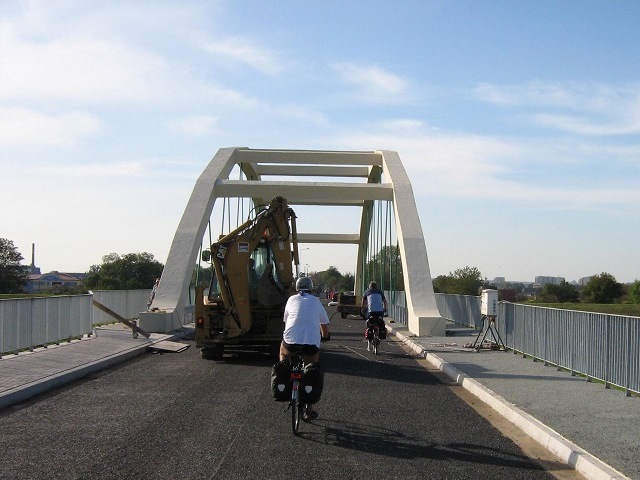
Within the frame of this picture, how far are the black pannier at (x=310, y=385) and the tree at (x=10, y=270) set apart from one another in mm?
66163

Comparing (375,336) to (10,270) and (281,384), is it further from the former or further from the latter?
(10,270)

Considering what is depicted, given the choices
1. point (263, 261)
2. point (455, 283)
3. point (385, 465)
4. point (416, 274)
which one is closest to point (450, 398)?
point (385, 465)

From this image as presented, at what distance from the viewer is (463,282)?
70.5 meters

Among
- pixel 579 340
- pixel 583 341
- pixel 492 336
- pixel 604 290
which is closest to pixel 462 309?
pixel 492 336

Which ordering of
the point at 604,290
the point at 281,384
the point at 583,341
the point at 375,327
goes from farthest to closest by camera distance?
the point at 604,290
the point at 375,327
the point at 583,341
the point at 281,384

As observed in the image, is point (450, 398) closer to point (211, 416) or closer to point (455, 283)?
point (211, 416)

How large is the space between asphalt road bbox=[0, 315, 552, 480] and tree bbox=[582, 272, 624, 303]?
75.4m

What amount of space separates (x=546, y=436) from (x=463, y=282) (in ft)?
208

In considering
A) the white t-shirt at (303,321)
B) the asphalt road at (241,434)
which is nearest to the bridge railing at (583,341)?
the asphalt road at (241,434)

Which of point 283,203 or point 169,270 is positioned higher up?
point 283,203

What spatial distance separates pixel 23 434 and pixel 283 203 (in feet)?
34.5

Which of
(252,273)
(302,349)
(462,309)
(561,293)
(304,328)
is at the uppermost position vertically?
(252,273)

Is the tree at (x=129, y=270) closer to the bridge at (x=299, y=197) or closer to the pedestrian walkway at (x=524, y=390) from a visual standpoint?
the bridge at (x=299, y=197)

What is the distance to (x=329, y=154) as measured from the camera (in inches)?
1439
